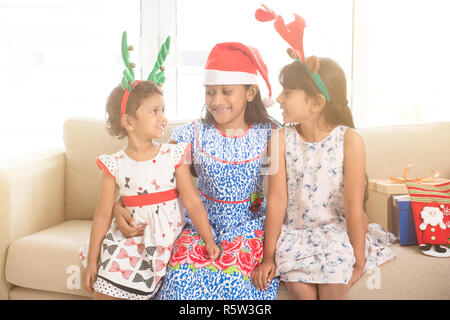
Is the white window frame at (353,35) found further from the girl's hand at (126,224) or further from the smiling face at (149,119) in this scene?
the girl's hand at (126,224)

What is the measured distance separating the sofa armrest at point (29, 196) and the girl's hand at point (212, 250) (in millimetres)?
725

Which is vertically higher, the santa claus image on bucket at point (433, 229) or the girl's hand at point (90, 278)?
the santa claus image on bucket at point (433, 229)

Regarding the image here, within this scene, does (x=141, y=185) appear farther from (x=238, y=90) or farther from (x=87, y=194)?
(x=87, y=194)

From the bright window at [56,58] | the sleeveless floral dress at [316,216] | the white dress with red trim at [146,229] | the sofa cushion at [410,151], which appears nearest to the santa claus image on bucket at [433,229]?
the sleeveless floral dress at [316,216]

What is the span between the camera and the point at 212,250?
138 centimetres

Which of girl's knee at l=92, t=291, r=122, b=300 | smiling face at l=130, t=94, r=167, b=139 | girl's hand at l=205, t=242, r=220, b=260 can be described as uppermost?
smiling face at l=130, t=94, r=167, b=139

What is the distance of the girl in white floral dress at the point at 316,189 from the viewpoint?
1361 millimetres

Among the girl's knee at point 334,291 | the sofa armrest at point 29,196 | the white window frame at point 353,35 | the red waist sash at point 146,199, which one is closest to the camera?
the girl's knee at point 334,291

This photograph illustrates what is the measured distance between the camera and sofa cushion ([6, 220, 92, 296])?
1.50 m

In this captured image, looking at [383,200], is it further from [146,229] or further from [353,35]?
[353,35]

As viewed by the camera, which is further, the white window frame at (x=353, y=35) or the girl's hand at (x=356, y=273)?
the white window frame at (x=353, y=35)

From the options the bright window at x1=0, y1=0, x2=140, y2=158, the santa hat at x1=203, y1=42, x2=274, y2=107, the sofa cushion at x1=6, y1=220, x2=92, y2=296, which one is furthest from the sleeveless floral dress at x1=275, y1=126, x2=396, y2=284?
the bright window at x1=0, y1=0, x2=140, y2=158

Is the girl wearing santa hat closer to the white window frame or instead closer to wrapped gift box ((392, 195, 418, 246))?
wrapped gift box ((392, 195, 418, 246))
